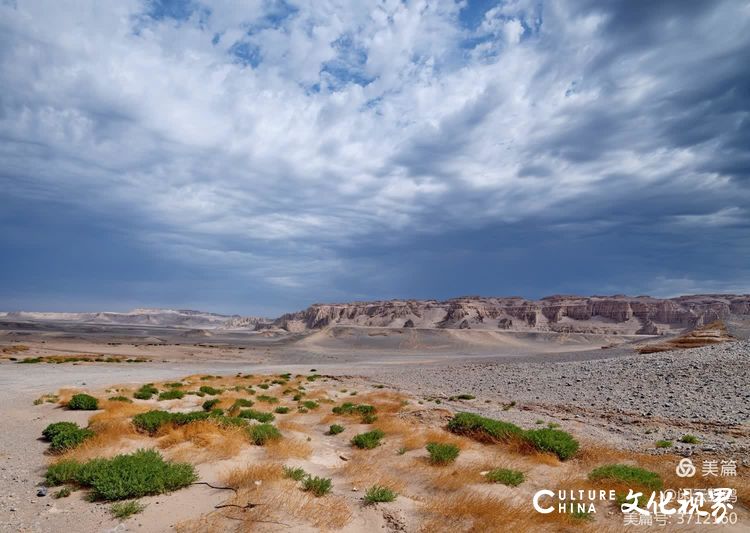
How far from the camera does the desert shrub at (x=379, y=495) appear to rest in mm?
8172

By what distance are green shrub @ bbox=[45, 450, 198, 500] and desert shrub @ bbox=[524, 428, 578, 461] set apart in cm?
864

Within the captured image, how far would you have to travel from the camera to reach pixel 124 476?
845 centimetres

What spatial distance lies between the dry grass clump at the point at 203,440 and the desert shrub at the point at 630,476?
8.57 meters

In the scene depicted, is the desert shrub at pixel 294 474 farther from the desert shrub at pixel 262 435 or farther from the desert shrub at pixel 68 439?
the desert shrub at pixel 68 439

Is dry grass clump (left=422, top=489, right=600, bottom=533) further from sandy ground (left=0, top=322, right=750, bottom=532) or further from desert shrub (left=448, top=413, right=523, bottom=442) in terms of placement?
desert shrub (left=448, top=413, right=523, bottom=442)

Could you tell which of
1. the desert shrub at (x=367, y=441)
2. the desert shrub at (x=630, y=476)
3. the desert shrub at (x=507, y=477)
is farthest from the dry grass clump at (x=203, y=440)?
the desert shrub at (x=630, y=476)

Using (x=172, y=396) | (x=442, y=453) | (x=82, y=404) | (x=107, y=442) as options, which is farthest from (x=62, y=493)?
(x=172, y=396)

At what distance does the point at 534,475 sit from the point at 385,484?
11.9 ft

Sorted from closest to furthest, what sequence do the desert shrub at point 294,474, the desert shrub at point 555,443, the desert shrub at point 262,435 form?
the desert shrub at point 294,474, the desert shrub at point 555,443, the desert shrub at point 262,435

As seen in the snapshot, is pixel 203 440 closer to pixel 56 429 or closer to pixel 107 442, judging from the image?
pixel 107 442

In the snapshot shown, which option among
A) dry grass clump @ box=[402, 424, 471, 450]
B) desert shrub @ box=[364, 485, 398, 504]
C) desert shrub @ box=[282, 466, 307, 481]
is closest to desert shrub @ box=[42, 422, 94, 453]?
desert shrub @ box=[282, 466, 307, 481]

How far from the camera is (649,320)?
17838 centimetres

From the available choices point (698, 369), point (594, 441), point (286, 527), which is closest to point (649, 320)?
point (698, 369)

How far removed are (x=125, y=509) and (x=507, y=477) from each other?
24.3 ft
